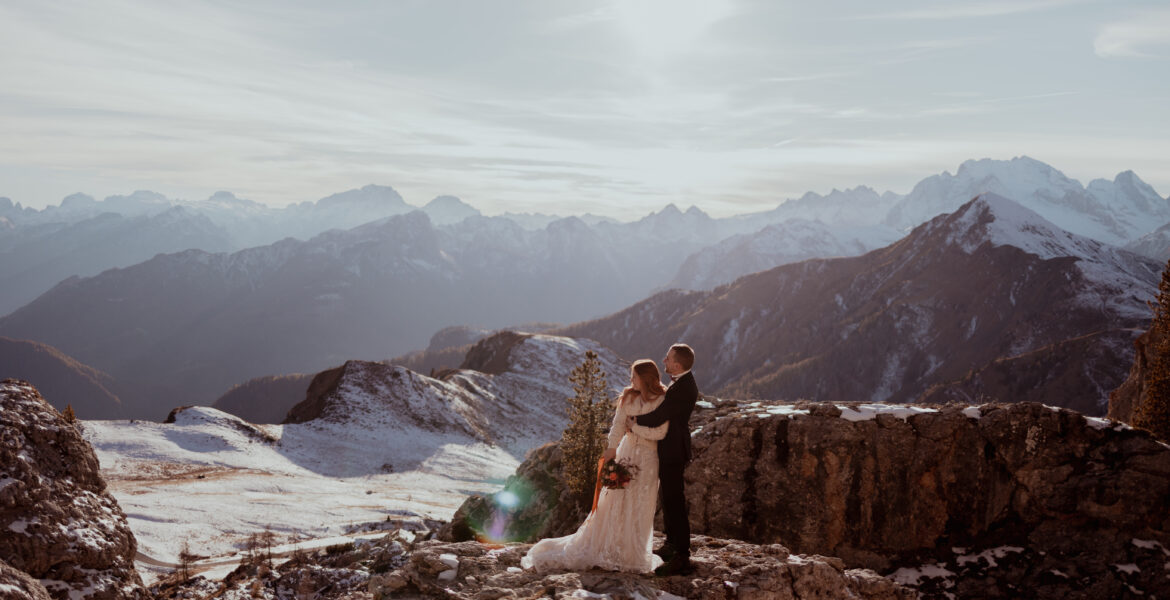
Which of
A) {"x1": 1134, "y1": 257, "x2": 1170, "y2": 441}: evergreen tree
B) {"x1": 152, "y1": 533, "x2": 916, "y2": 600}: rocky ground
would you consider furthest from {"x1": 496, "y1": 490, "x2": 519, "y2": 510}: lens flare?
{"x1": 1134, "y1": 257, "x2": 1170, "y2": 441}: evergreen tree

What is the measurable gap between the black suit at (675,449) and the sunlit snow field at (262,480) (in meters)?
18.2

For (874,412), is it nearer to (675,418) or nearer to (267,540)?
(675,418)

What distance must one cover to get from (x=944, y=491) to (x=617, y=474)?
35.2 ft

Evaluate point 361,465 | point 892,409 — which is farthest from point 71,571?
point 361,465

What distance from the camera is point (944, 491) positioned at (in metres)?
17.2

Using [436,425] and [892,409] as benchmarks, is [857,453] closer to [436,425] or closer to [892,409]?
[892,409]

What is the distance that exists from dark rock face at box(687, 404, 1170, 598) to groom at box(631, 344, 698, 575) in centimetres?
722

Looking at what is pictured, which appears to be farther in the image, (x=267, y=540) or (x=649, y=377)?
(x=267, y=540)

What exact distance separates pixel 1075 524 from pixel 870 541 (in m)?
4.54

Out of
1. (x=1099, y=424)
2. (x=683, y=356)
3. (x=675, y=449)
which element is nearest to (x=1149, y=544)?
(x=1099, y=424)

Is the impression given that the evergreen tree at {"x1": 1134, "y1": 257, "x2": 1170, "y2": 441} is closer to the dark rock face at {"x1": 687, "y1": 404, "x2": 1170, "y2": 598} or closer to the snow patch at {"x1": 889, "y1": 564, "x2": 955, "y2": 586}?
the dark rock face at {"x1": 687, "y1": 404, "x2": 1170, "y2": 598}

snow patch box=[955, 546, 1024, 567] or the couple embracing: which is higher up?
the couple embracing

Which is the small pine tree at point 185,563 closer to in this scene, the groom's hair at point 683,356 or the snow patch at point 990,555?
the groom's hair at point 683,356

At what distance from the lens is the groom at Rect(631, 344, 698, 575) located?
1045cm
